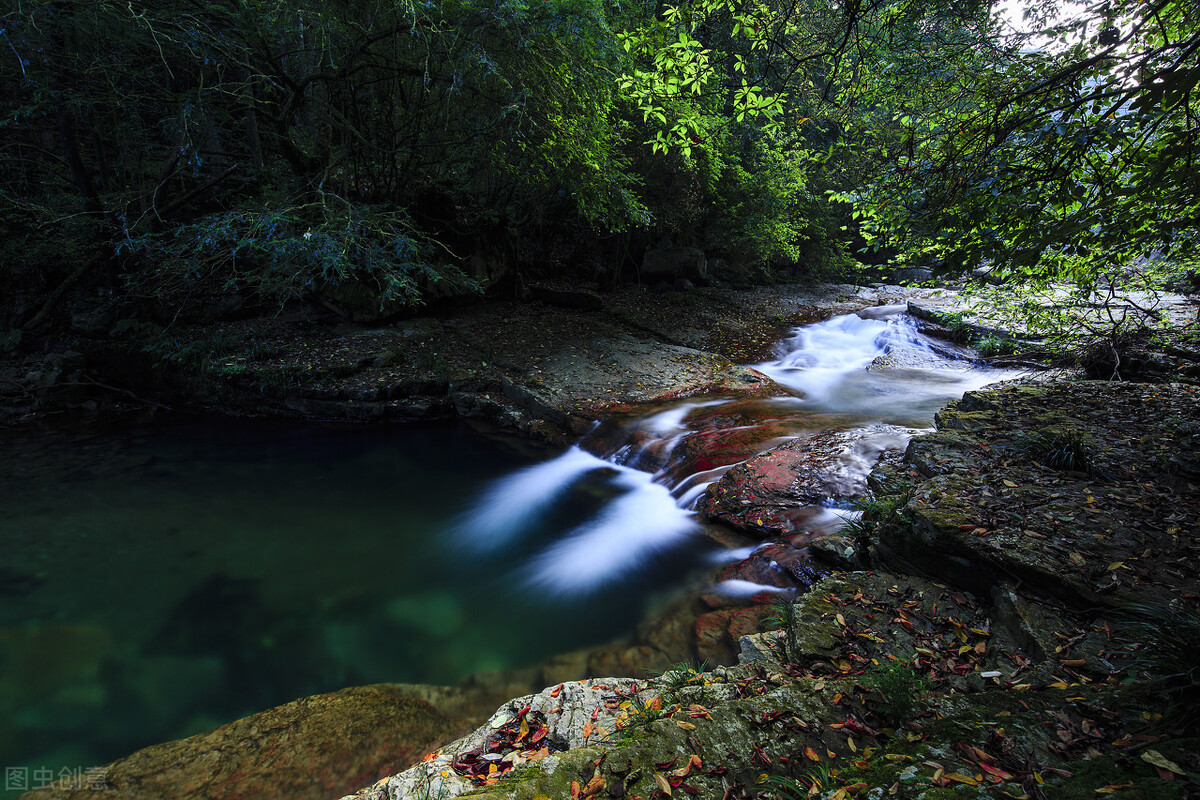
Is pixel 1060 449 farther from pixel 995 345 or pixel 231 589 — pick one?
pixel 231 589

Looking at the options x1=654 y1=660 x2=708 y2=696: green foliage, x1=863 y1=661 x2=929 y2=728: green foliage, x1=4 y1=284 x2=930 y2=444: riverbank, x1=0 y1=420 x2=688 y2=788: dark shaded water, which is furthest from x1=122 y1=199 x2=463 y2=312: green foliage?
x1=863 y1=661 x2=929 y2=728: green foliage

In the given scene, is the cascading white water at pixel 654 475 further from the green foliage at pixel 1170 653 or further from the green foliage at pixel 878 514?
the green foliage at pixel 1170 653

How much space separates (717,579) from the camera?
506 cm

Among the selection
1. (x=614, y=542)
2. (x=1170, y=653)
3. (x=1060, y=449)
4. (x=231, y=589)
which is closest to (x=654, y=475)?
(x=614, y=542)

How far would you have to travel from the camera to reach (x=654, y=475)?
723 centimetres

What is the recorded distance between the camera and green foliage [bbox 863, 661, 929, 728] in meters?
2.24

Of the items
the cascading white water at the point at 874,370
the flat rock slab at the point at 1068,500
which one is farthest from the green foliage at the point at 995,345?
the flat rock slab at the point at 1068,500

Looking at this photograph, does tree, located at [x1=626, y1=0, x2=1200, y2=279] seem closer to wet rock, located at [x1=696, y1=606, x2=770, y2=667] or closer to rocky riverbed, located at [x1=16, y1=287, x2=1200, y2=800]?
rocky riverbed, located at [x1=16, y1=287, x2=1200, y2=800]

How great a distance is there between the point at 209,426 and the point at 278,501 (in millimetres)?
3963

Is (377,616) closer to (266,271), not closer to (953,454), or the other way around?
(953,454)

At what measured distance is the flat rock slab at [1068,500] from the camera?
293 centimetres

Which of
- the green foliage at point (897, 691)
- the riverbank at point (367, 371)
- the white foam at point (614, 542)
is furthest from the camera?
the riverbank at point (367, 371)

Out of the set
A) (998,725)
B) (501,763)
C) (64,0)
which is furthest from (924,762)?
(64,0)

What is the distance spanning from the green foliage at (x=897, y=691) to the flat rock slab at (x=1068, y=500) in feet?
4.21
